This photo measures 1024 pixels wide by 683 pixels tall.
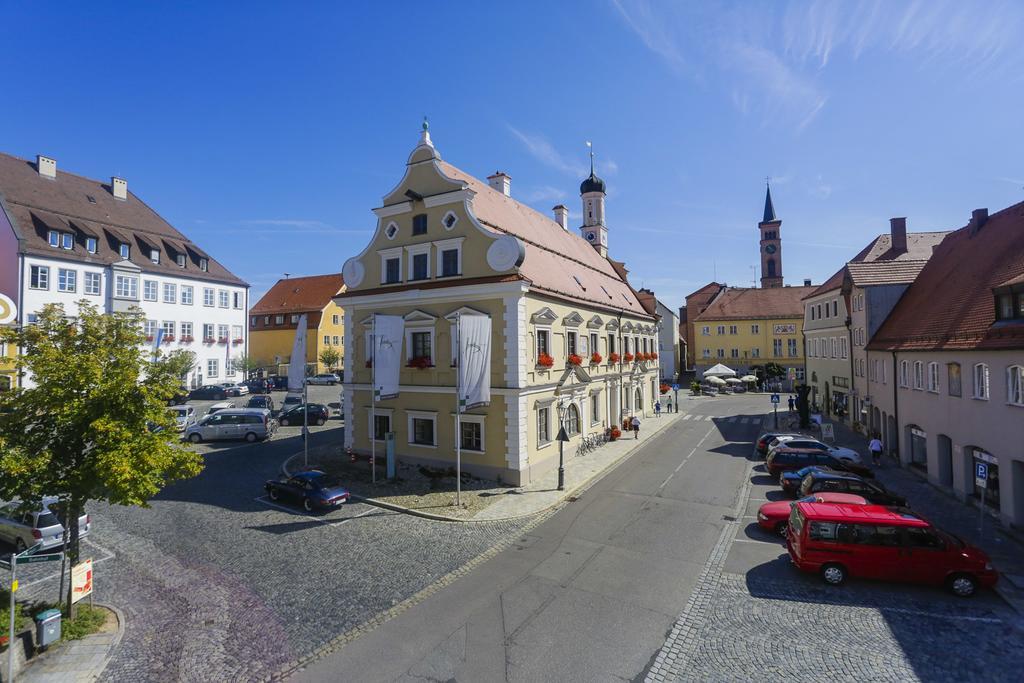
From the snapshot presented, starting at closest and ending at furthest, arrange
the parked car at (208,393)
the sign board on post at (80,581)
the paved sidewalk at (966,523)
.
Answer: the sign board on post at (80,581) < the paved sidewalk at (966,523) < the parked car at (208,393)

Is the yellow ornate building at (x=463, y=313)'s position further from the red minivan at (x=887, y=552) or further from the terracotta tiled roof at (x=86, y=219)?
the terracotta tiled roof at (x=86, y=219)

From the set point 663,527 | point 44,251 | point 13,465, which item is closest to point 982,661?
point 663,527

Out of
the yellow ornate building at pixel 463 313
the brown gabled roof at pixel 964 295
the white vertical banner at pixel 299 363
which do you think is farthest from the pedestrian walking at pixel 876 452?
the white vertical banner at pixel 299 363

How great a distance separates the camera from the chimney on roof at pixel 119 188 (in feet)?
176

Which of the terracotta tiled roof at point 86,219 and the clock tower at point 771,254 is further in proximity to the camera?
the clock tower at point 771,254

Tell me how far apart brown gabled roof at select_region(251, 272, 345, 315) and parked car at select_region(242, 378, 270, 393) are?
13.7 metres

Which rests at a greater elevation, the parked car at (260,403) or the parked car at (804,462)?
the parked car at (260,403)

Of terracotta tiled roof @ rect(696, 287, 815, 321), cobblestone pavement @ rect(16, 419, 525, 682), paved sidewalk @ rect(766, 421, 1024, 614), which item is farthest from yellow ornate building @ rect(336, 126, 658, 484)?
terracotta tiled roof @ rect(696, 287, 815, 321)

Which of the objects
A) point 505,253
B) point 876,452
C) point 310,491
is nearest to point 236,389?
point 310,491

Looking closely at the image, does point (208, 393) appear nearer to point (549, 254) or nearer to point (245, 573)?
point (549, 254)

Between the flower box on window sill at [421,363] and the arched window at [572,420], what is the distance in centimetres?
806

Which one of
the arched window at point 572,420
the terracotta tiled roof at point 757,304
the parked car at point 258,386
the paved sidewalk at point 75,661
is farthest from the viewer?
the terracotta tiled roof at point 757,304

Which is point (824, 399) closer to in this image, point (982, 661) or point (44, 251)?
point (982, 661)

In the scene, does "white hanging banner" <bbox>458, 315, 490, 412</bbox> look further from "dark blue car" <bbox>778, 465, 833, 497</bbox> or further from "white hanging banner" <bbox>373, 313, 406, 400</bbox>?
"dark blue car" <bbox>778, 465, 833, 497</bbox>
